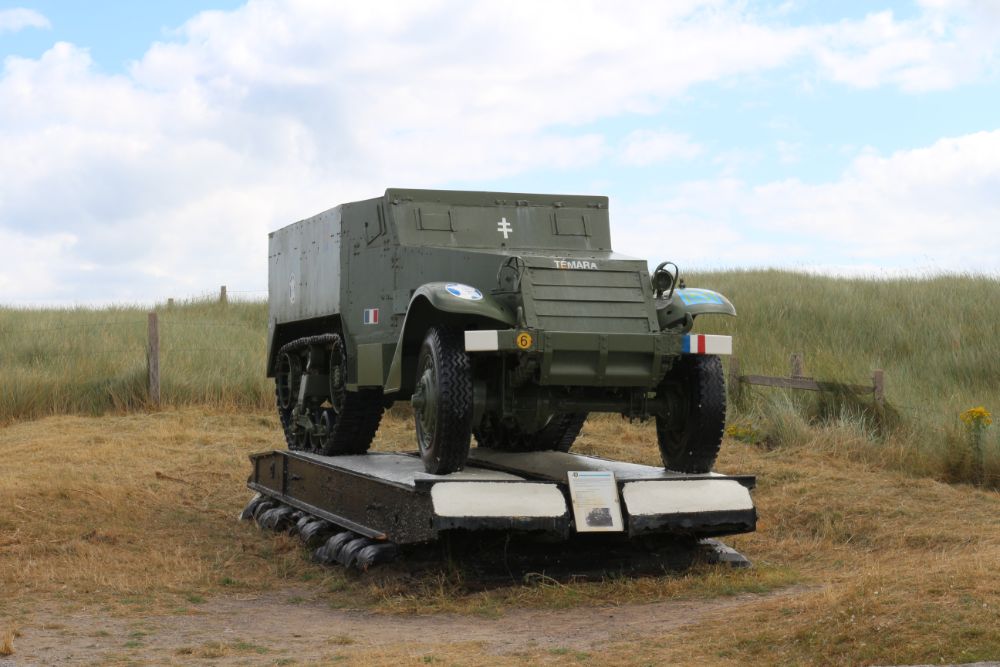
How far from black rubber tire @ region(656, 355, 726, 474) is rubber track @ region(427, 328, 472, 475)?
1.69m

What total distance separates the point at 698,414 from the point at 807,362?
30.0 ft

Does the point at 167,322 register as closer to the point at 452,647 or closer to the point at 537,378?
the point at 537,378

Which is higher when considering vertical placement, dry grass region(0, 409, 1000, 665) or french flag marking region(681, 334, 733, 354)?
french flag marking region(681, 334, 733, 354)

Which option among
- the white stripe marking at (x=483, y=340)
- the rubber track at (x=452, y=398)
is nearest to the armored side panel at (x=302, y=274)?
the rubber track at (x=452, y=398)

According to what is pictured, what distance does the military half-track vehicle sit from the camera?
7891 mm

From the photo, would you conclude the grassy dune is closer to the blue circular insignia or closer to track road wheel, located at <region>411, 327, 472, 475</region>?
track road wheel, located at <region>411, 327, 472, 475</region>

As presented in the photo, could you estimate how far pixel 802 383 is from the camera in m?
14.8

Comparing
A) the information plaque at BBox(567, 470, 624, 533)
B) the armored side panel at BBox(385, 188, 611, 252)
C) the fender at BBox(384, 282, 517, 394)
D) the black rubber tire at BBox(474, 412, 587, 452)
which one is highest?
the armored side panel at BBox(385, 188, 611, 252)

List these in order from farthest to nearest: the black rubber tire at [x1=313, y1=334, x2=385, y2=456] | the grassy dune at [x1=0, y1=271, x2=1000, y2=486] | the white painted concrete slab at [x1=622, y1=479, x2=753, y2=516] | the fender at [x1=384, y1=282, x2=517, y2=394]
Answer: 1. the grassy dune at [x1=0, y1=271, x2=1000, y2=486]
2. the black rubber tire at [x1=313, y1=334, x2=385, y2=456]
3. the white painted concrete slab at [x1=622, y1=479, x2=753, y2=516]
4. the fender at [x1=384, y1=282, x2=517, y2=394]

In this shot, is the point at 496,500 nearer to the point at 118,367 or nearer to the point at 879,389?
the point at 879,389

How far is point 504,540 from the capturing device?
845 centimetres

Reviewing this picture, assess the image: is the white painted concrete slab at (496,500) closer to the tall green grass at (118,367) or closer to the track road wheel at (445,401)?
the track road wheel at (445,401)

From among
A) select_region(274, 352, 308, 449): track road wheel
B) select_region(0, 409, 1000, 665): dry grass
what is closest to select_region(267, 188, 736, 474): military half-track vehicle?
select_region(274, 352, 308, 449): track road wheel

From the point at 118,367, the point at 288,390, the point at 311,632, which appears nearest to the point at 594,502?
the point at 311,632
